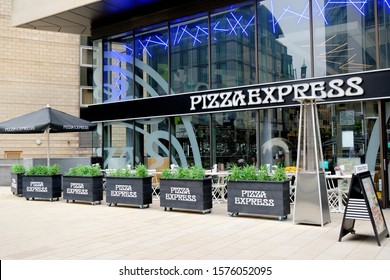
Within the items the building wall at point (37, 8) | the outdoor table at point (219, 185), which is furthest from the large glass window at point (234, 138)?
the building wall at point (37, 8)

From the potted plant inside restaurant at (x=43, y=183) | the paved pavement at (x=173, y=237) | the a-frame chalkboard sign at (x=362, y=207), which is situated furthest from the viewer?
the potted plant inside restaurant at (x=43, y=183)

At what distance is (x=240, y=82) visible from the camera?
12.3 m

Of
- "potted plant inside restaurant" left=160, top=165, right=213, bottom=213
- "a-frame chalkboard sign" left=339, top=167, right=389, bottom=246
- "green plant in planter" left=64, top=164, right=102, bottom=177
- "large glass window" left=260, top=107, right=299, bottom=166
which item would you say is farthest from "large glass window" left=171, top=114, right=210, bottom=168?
"a-frame chalkboard sign" left=339, top=167, right=389, bottom=246

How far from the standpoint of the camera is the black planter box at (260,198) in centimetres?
812

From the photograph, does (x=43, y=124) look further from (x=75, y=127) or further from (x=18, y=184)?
(x=18, y=184)

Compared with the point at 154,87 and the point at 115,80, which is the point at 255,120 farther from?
the point at 115,80

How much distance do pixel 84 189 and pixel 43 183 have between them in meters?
1.80

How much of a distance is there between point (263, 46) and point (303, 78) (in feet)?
5.50

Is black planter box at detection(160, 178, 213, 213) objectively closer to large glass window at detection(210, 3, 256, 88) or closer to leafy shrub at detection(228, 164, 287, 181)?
leafy shrub at detection(228, 164, 287, 181)

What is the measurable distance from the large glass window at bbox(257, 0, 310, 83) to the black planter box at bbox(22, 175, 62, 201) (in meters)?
6.95

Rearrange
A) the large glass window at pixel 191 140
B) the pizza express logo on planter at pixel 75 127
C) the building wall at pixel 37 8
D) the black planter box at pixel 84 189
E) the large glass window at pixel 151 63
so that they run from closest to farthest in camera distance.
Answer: the black planter box at pixel 84 189
the pizza express logo on planter at pixel 75 127
the large glass window at pixel 191 140
the building wall at pixel 37 8
the large glass window at pixel 151 63

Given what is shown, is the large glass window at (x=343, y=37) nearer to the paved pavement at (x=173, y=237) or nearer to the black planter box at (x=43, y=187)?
the paved pavement at (x=173, y=237)

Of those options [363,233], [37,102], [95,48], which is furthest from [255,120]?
[37,102]

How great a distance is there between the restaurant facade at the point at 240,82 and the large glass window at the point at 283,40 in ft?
0.10
